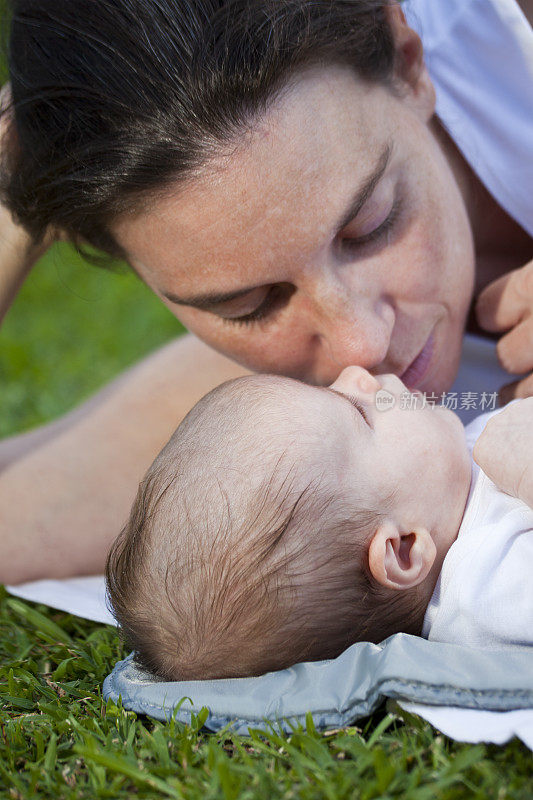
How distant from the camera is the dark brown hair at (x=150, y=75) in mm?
1919

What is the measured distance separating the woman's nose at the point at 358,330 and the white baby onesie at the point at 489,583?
469 mm

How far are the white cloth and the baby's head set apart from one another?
1075 mm

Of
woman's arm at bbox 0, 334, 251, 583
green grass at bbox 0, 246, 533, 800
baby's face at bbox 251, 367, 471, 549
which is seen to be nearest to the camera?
Result: green grass at bbox 0, 246, 533, 800

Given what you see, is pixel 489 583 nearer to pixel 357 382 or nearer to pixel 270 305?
pixel 357 382

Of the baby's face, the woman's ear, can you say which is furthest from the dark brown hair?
the baby's face

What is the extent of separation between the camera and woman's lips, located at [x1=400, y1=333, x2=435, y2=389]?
7.72 feet

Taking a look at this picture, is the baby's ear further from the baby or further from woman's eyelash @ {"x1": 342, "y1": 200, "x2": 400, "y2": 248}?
woman's eyelash @ {"x1": 342, "y1": 200, "x2": 400, "y2": 248}

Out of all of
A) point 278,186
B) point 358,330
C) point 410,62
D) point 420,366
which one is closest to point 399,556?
point 358,330

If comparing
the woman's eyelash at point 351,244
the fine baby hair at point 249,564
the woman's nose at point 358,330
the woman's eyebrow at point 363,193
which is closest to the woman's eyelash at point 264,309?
the woman's eyelash at point 351,244

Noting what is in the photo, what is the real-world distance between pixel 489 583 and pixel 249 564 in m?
0.52

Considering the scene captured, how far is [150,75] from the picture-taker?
1922mm

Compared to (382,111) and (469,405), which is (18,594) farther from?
(382,111)

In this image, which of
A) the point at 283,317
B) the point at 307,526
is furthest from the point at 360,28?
the point at 307,526

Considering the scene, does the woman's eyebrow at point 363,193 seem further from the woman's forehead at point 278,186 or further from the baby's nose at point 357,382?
the baby's nose at point 357,382
